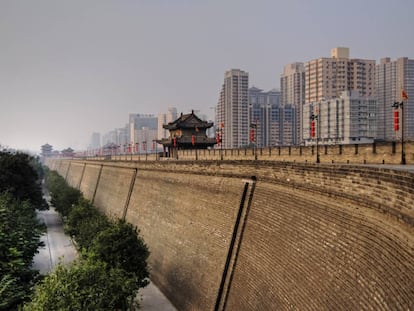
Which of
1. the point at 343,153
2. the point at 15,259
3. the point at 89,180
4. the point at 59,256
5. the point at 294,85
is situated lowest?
the point at 59,256

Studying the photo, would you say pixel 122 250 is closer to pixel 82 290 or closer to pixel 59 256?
pixel 82 290

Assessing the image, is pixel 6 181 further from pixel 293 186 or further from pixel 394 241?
pixel 394 241

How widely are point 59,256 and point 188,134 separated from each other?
14.7 meters

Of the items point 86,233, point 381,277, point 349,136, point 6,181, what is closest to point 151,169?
point 86,233

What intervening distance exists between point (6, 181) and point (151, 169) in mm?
13677

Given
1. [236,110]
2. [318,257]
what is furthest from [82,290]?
[236,110]

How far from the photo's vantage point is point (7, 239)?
595 inches

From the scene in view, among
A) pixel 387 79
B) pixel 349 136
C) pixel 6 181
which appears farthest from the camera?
pixel 387 79

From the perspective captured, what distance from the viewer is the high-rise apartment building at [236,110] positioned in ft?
246

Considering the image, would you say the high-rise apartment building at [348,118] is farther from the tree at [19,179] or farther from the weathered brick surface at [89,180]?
the tree at [19,179]

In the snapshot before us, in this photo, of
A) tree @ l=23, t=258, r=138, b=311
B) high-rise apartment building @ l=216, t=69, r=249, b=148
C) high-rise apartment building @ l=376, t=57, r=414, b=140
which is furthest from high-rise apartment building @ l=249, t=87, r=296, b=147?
tree @ l=23, t=258, r=138, b=311

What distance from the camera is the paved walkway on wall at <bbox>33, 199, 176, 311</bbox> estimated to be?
16797mm

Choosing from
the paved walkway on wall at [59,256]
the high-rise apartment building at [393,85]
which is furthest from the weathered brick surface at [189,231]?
the high-rise apartment building at [393,85]

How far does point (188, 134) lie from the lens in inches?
1367
